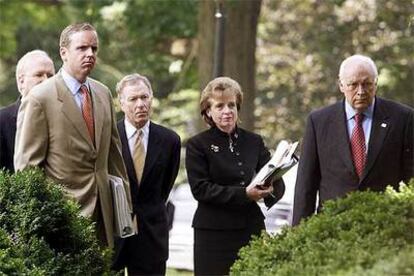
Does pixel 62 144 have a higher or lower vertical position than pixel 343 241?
higher

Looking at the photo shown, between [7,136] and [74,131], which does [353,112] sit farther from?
[7,136]

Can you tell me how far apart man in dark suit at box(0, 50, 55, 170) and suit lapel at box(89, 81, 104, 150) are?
3.31ft

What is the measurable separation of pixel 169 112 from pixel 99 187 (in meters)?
23.2

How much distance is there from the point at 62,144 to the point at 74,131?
122mm

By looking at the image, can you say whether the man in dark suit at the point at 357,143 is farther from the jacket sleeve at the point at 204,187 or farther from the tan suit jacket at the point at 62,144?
the tan suit jacket at the point at 62,144

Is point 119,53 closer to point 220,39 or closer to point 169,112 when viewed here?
point 169,112

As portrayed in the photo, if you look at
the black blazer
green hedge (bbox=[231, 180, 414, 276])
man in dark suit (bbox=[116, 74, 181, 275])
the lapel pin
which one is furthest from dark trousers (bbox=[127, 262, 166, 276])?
green hedge (bbox=[231, 180, 414, 276])

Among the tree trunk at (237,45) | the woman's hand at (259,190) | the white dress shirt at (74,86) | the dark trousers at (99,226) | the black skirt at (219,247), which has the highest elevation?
the tree trunk at (237,45)

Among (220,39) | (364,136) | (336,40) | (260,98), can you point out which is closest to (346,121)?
(364,136)

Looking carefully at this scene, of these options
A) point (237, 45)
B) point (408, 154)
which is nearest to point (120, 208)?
point (408, 154)

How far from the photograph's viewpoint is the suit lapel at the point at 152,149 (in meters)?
9.32

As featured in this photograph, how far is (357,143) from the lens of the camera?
325 inches

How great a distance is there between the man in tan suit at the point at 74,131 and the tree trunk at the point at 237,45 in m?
9.45

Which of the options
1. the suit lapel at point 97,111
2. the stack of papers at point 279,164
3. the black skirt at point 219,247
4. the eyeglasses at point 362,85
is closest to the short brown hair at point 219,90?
the stack of papers at point 279,164
